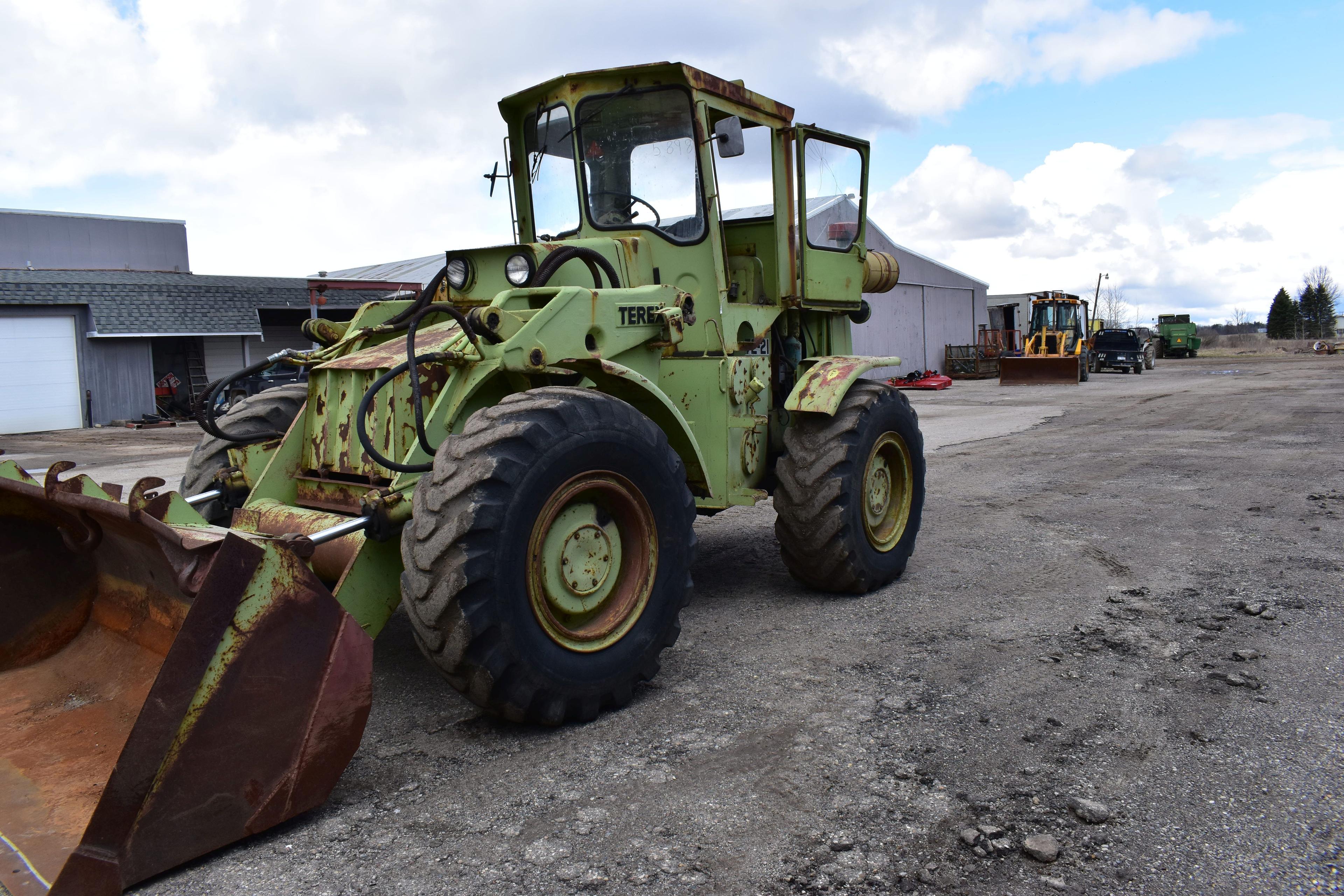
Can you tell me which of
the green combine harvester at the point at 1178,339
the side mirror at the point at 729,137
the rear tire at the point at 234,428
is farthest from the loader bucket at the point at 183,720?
the green combine harvester at the point at 1178,339

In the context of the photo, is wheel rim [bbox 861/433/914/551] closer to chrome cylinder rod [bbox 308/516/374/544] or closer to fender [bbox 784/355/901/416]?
fender [bbox 784/355/901/416]

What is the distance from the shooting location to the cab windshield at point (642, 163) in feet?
17.1

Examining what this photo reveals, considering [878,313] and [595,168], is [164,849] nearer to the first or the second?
[595,168]

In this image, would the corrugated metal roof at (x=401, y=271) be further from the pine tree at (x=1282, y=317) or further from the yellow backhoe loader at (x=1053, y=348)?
the pine tree at (x=1282, y=317)

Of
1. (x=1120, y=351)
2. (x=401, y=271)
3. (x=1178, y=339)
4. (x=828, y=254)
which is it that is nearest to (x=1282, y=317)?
(x=1178, y=339)

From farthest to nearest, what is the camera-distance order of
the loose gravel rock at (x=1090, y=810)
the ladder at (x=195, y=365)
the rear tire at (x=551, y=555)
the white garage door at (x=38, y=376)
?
the ladder at (x=195, y=365) < the white garage door at (x=38, y=376) < the rear tire at (x=551, y=555) < the loose gravel rock at (x=1090, y=810)

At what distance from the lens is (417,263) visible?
35.0 metres

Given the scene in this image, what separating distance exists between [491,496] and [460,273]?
6.72 feet

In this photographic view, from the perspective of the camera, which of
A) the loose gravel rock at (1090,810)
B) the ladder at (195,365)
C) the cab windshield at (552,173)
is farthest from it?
the ladder at (195,365)

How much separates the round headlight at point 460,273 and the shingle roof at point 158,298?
21494 millimetres

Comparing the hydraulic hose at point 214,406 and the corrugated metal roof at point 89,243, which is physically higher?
the corrugated metal roof at point 89,243

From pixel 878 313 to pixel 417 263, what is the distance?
16.5 m

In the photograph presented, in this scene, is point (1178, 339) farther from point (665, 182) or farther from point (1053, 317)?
point (665, 182)

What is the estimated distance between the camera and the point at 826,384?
5355mm
